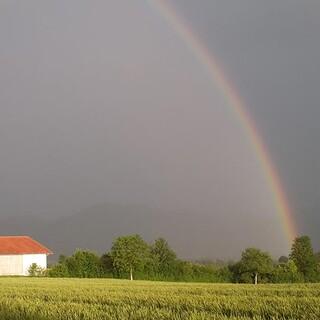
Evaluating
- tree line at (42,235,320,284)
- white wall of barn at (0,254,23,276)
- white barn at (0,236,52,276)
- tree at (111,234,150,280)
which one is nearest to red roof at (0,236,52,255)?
white barn at (0,236,52,276)

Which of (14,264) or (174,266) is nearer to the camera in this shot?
(174,266)

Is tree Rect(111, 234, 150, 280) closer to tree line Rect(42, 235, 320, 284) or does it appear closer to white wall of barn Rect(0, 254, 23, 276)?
tree line Rect(42, 235, 320, 284)

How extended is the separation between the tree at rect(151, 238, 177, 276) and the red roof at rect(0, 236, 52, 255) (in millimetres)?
33686

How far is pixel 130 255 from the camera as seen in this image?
79938 millimetres

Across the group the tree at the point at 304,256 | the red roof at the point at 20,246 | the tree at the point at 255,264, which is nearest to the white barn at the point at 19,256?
the red roof at the point at 20,246

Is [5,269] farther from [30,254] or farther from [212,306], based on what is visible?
[212,306]

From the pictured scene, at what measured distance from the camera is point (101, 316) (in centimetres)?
1647

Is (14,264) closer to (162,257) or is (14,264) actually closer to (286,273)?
(162,257)

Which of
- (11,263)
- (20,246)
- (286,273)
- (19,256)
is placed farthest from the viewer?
(20,246)

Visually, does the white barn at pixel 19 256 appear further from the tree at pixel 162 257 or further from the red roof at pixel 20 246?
the tree at pixel 162 257

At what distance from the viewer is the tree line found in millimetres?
70994

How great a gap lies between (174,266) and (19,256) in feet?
124

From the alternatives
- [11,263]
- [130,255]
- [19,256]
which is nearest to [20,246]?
[19,256]

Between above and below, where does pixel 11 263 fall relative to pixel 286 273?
above
